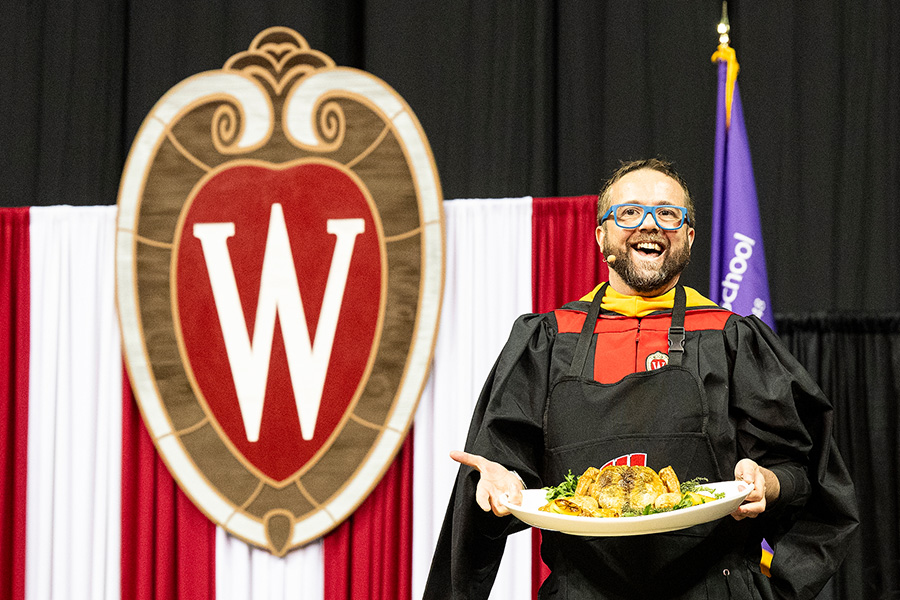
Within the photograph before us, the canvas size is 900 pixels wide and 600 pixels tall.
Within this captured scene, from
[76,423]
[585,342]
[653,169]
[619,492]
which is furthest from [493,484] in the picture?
[76,423]

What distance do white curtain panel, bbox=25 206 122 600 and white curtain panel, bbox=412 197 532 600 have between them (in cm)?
103

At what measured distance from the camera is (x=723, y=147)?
2.94m

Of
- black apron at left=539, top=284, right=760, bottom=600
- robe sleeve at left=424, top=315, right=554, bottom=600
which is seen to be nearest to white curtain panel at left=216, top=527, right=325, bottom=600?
robe sleeve at left=424, top=315, right=554, bottom=600

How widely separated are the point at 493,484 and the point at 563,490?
0.43ft

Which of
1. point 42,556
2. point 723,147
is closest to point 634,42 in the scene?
point 723,147

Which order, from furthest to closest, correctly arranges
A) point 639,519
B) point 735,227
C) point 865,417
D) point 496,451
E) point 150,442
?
point 150,442
point 865,417
point 735,227
point 496,451
point 639,519

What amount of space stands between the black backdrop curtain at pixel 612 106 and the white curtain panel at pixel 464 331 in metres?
0.15

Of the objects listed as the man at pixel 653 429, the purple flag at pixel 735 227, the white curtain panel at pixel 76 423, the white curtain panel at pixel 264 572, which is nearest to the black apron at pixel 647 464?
the man at pixel 653 429

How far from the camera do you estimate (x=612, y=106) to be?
3225 millimetres

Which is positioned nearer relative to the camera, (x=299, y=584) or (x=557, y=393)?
(x=557, y=393)

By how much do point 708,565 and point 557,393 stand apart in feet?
1.42

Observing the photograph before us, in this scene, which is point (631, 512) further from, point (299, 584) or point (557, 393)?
point (299, 584)

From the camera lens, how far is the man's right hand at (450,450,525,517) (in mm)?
1805

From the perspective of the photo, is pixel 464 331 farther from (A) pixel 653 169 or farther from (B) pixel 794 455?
(B) pixel 794 455
